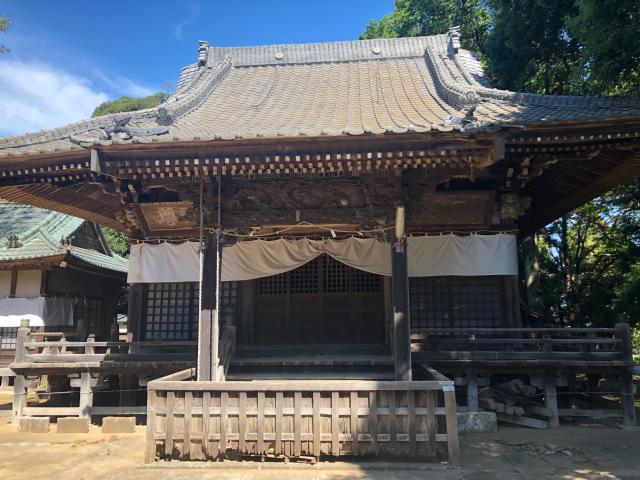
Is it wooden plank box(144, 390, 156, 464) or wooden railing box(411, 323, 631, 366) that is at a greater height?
wooden railing box(411, 323, 631, 366)

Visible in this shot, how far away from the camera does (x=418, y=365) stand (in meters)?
8.23

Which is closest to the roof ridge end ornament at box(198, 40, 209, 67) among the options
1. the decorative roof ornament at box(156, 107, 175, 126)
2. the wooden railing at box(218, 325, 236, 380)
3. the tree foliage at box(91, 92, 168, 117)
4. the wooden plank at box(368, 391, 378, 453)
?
the decorative roof ornament at box(156, 107, 175, 126)

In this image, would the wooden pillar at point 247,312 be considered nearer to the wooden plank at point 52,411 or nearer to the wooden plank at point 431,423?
the wooden plank at point 52,411

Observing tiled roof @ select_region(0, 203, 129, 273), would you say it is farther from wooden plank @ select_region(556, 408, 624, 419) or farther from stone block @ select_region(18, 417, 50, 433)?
wooden plank @ select_region(556, 408, 624, 419)

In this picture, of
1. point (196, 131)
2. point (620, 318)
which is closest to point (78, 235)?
point (196, 131)

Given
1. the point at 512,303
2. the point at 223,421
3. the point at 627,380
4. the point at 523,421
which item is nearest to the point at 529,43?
the point at 512,303

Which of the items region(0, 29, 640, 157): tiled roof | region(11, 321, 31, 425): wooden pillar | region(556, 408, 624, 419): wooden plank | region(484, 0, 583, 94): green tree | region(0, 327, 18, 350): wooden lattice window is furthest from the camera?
region(0, 327, 18, 350): wooden lattice window

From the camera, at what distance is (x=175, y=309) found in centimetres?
1035

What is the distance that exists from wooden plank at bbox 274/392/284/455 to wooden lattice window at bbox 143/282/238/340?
14.2 ft

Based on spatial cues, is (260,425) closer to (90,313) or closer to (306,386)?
(306,386)

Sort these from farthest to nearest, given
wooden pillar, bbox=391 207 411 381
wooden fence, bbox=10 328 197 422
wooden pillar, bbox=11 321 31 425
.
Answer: wooden pillar, bbox=11 321 31 425, wooden fence, bbox=10 328 197 422, wooden pillar, bbox=391 207 411 381

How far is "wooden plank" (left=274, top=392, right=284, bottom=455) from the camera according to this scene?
5984 millimetres

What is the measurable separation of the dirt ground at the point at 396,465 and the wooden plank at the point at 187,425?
0.61 feet

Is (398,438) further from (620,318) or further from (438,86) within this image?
(438,86)
